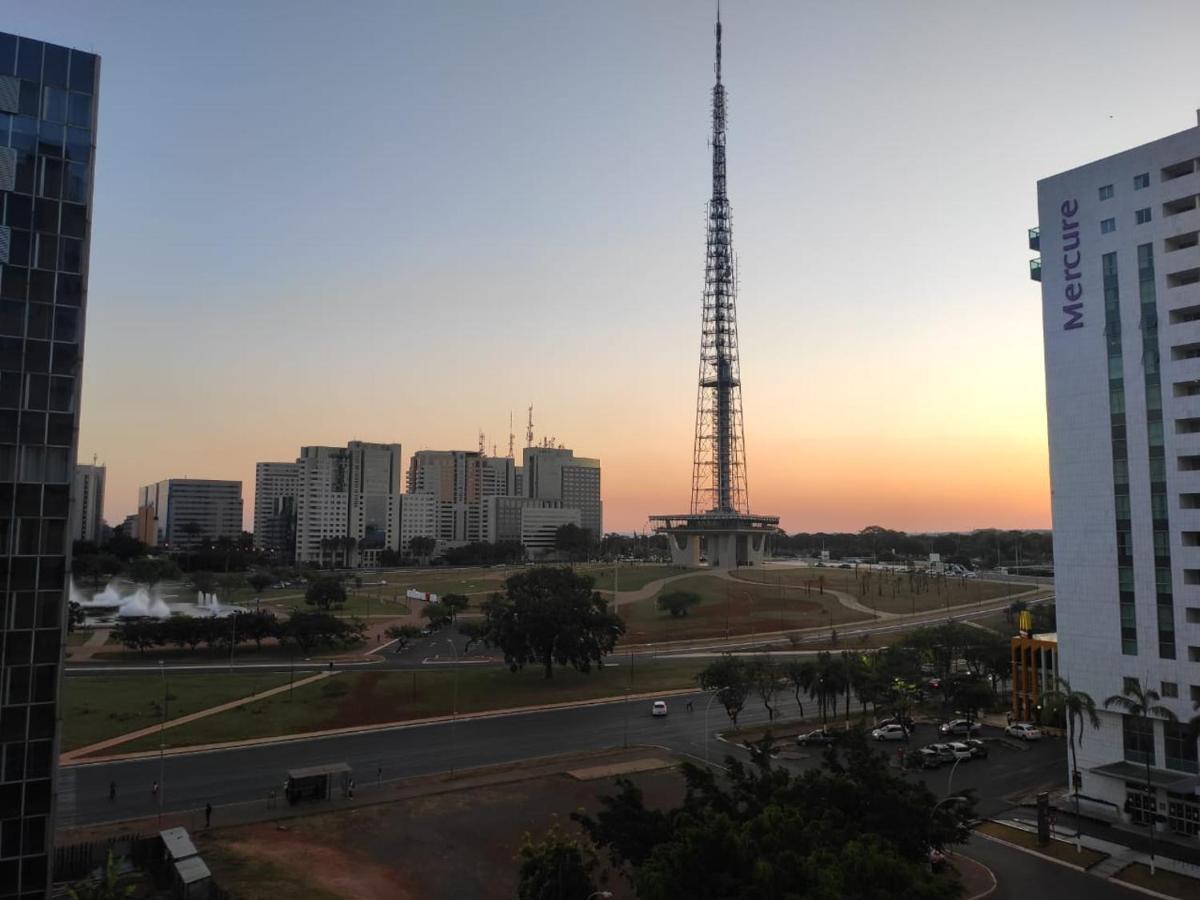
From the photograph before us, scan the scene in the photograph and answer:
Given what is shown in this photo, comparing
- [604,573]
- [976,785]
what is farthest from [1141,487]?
[604,573]

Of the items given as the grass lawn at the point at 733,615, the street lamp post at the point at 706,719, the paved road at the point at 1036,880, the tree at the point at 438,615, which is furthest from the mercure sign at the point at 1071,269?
the tree at the point at 438,615

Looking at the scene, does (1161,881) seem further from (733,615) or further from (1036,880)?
(733,615)

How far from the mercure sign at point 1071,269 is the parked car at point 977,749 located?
2772 centimetres

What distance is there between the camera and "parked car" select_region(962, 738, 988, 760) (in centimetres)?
5253

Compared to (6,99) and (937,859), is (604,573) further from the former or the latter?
(6,99)

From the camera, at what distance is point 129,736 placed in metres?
53.2

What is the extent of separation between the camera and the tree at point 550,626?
2820 inches

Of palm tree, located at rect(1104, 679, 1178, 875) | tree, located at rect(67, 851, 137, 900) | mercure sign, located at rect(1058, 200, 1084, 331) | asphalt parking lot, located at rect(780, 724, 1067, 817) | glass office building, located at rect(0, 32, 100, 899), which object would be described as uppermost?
mercure sign, located at rect(1058, 200, 1084, 331)

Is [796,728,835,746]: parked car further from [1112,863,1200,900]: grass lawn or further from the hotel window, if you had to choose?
[1112,863,1200,900]: grass lawn

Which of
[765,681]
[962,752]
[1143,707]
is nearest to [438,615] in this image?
[765,681]

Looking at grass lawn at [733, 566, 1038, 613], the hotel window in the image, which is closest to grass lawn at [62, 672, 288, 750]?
the hotel window

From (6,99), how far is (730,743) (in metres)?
52.5

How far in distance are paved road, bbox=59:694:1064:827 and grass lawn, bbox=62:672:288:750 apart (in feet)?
25.7

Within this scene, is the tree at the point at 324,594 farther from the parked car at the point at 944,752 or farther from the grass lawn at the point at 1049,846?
the grass lawn at the point at 1049,846
